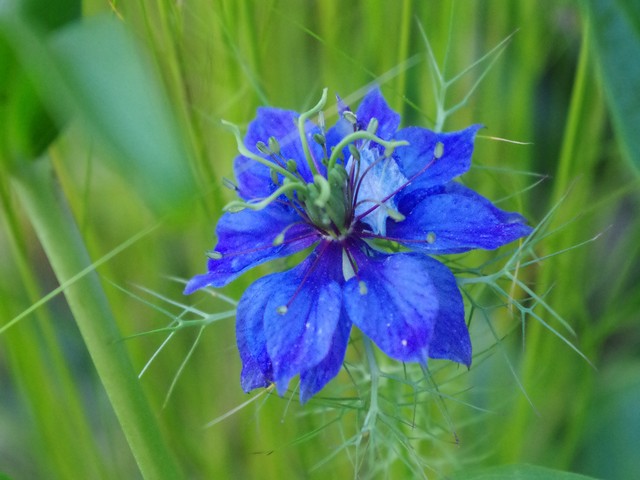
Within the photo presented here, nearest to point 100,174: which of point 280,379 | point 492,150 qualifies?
point 492,150

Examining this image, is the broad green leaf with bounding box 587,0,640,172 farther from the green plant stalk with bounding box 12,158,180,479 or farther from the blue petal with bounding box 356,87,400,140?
the green plant stalk with bounding box 12,158,180,479

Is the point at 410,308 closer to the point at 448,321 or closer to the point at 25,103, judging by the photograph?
the point at 448,321

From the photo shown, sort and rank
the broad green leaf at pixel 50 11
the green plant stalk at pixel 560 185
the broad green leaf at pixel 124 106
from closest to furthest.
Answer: the broad green leaf at pixel 124 106
the broad green leaf at pixel 50 11
the green plant stalk at pixel 560 185

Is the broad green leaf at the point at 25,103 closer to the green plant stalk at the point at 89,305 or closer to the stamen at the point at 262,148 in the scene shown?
the green plant stalk at the point at 89,305

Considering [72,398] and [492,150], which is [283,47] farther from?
[72,398]

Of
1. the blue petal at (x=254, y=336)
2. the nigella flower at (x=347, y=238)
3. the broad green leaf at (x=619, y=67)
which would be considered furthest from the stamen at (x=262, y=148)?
the broad green leaf at (x=619, y=67)

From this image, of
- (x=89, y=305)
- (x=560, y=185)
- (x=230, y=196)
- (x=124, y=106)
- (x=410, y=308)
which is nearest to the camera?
(x=124, y=106)

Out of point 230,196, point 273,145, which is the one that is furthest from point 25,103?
point 230,196
